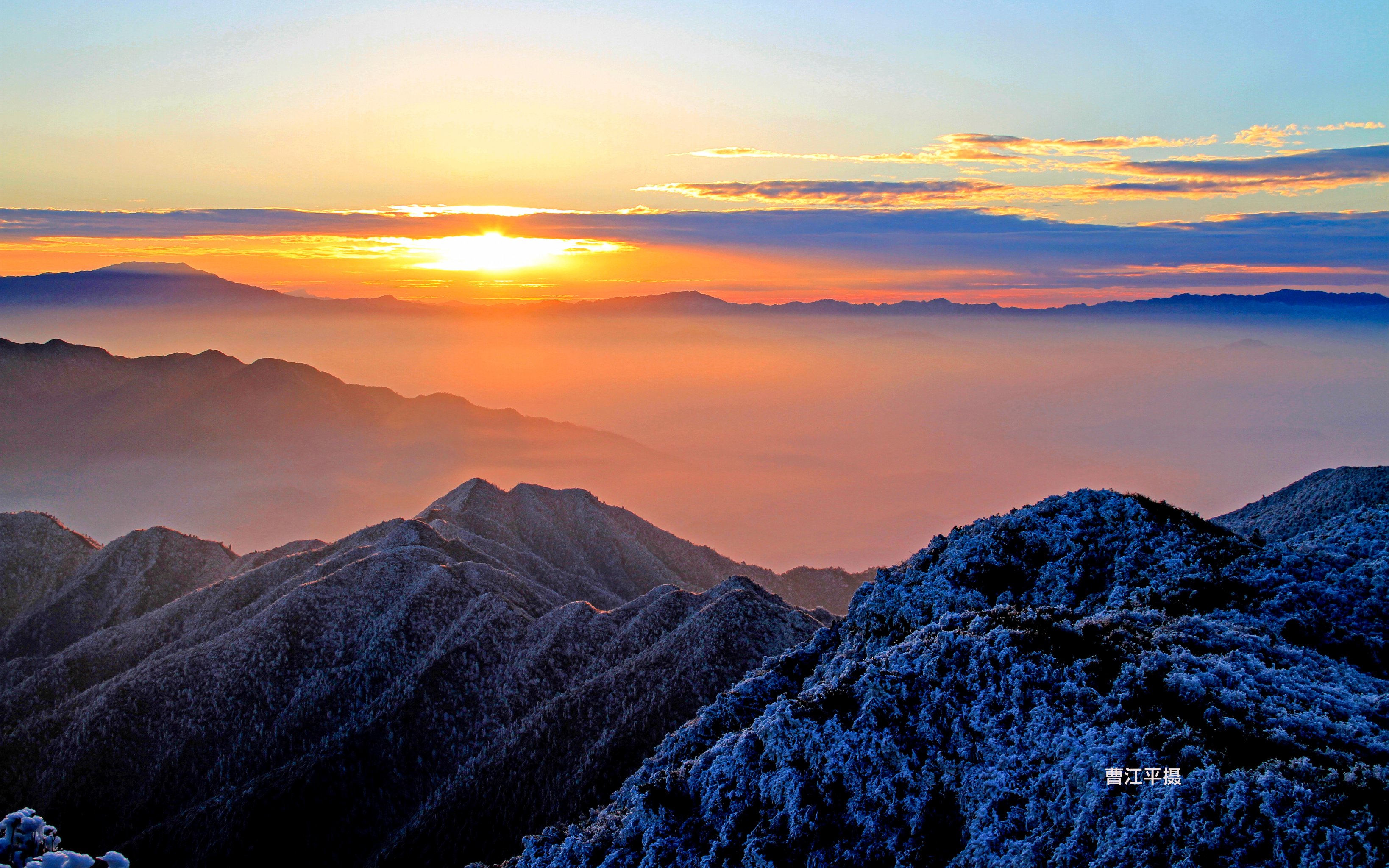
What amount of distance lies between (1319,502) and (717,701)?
5120 cm

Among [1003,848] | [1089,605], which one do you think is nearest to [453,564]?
[1089,605]

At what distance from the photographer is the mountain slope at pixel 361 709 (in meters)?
44.2

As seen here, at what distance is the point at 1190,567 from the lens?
1083 inches

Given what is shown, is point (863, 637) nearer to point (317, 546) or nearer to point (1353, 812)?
point (1353, 812)

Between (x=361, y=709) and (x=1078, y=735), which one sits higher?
(x=1078, y=735)

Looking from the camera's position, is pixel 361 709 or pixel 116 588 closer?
pixel 361 709

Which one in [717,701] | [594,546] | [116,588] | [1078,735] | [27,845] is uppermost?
[1078,735]

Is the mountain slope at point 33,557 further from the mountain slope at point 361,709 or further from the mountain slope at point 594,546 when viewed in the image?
the mountain slope at point 594,546

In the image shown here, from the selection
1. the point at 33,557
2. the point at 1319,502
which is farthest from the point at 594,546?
the point at 1319,502

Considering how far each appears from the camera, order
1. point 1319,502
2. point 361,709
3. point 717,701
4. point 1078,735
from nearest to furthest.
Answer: point 1078,735 < point 717,701 < point 361,709 < point 1319,502

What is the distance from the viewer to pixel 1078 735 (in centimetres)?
1866

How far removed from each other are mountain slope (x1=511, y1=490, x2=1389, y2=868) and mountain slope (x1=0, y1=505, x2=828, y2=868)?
18940 millimetres

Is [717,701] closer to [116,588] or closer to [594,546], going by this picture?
[594,546]

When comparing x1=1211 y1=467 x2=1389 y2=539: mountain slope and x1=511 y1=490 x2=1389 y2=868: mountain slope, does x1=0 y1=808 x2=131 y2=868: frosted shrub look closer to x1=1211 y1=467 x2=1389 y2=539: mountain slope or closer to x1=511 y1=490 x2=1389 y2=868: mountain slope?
x1=511 y1=490 x2=1389 y2=868: mountain slope
